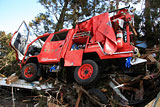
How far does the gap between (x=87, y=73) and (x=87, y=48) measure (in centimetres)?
74

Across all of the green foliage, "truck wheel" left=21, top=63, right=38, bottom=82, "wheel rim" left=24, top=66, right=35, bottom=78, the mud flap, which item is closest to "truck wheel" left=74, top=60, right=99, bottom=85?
the mud flap

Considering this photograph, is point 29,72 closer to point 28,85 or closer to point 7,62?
point 28,85

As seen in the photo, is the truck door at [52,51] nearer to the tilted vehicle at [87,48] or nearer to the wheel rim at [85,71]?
the tilted vehicle at [87,48]

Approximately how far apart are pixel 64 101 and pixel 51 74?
1.32 metres

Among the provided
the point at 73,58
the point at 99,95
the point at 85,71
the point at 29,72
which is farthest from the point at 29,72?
the point at 99,95

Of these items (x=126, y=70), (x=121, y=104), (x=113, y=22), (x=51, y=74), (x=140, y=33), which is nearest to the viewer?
(x=121, y=104)

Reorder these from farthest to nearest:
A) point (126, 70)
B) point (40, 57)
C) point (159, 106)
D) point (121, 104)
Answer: point (40, 57) < point (126, 70) < point (121, 104) < point (159, 106)

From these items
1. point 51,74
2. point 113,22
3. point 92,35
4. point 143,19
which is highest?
point 143,19

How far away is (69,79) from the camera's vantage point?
4598 mm

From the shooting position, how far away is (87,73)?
3.60 m

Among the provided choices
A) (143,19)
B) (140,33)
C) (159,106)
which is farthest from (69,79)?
(143,19)

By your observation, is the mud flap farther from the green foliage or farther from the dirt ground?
the green foliage

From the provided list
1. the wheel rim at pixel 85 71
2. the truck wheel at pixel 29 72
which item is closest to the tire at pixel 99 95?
the wheel rim at pixel 85 71

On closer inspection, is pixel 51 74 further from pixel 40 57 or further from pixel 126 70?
pixel 126 70
